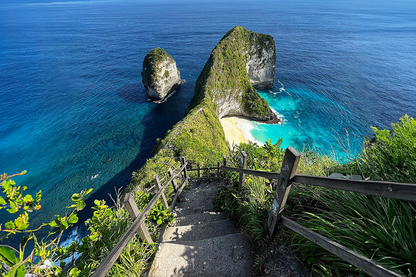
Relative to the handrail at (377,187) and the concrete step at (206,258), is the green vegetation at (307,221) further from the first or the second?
the handrail at (377,187)

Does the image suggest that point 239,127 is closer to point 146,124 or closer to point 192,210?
point 146,124

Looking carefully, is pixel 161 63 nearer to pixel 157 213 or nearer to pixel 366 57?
pixel 157 213

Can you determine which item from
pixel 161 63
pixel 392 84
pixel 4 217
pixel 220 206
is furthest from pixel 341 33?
pixel 4 217

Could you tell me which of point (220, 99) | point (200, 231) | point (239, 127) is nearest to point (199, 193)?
point (200, 231)

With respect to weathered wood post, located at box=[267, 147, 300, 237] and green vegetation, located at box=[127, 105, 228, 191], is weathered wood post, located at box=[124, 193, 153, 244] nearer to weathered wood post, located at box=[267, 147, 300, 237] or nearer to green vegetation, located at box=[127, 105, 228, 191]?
weathered wood post, located at box=[267, 147, 300, 237]

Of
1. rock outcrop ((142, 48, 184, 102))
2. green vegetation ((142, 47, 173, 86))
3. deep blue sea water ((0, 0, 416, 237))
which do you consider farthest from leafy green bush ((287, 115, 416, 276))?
green vegetation ((142, 47, 173, 86))
